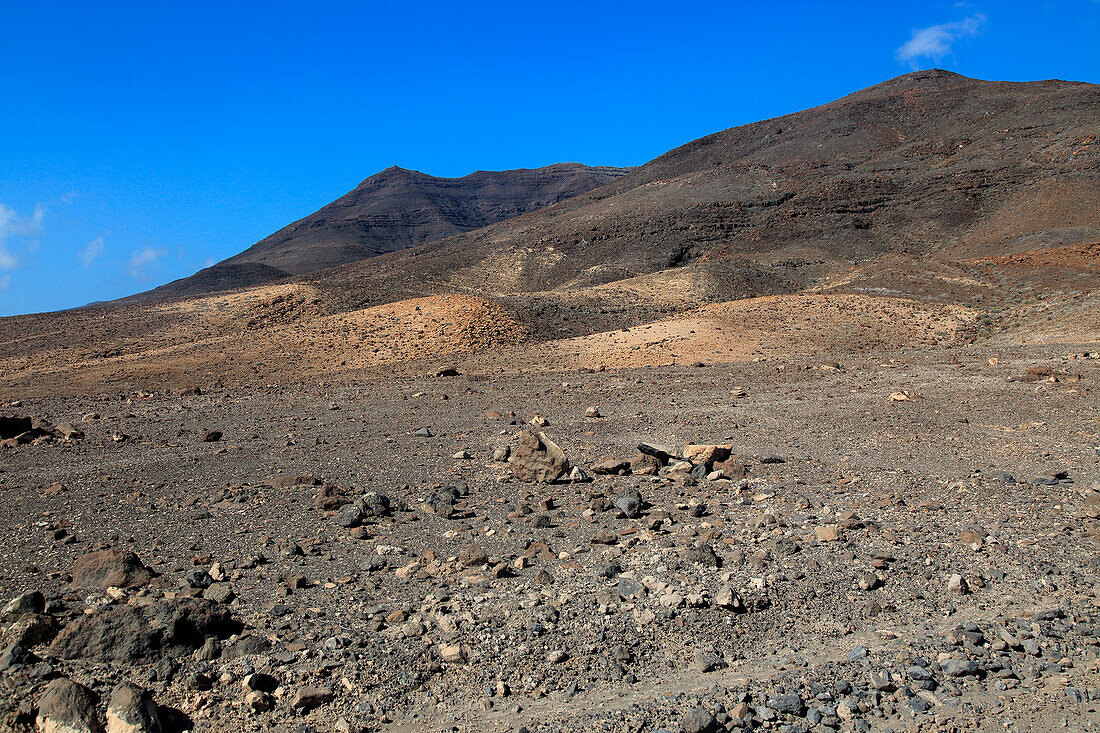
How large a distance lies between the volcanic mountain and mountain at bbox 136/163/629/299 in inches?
372

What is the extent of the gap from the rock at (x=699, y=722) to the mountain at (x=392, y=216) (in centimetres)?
6851

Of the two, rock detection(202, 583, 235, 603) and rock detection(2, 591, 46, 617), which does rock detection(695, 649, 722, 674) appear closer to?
rock detection(202, 583, 235, 603)

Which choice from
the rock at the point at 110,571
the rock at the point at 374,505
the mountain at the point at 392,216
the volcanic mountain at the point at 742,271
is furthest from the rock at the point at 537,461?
the mountain at the point at 392,216

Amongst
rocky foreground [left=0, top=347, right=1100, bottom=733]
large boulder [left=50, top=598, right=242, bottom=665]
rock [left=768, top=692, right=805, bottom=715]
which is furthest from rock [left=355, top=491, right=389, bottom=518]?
rock [left=768, top=692, right=805, bottom=715]

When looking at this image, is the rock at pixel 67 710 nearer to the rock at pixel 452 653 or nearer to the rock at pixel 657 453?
the rock at pixel 452 653

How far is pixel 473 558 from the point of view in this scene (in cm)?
559

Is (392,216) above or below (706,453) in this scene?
above

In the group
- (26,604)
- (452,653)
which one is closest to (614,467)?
(452,653)

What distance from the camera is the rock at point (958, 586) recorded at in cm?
491

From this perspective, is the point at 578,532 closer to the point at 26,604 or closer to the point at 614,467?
the point at 614,467

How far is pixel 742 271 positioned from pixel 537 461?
2481 cm

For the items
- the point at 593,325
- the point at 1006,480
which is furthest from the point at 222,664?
the point at 593,325

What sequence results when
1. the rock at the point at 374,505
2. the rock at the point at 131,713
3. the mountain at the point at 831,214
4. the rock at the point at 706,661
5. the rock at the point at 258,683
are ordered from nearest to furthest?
1. the rock at the point at 131,713
2. the rock at the point at 258,683
3. the rock at the point at 706,661
4. the rock at the point at 374,505
5. the mountain at the point at 831,214

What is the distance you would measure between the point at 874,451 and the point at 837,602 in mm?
4308
